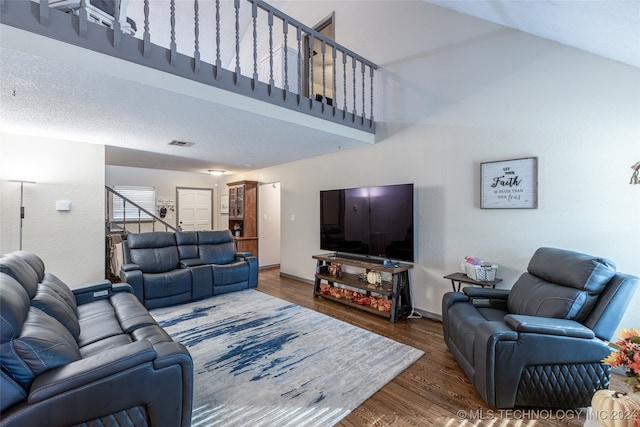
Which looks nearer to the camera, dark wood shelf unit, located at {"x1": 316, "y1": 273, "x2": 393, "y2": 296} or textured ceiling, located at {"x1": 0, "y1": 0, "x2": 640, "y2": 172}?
textured ceiling, located at {"x1": 0, "y1": 0, "x2": 640, "y2": 172}

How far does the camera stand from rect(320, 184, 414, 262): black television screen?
11.6 ft

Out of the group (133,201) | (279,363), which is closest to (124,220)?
(133,201)

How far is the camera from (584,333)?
1801mm

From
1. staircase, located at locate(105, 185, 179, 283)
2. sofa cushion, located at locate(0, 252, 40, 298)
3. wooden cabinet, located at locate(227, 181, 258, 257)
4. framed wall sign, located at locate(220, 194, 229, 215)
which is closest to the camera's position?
sofa cushion, located at locate(0, 252, 40, 298)

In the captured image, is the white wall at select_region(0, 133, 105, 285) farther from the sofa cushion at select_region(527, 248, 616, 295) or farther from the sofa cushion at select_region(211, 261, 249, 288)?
the sofa cushion at select_region(527, 248, 616, 295)

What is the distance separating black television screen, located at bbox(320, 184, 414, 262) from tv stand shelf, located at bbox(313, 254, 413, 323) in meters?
0.19

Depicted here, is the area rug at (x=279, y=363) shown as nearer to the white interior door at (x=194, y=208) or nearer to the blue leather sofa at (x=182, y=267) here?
the blue leather sofa at (x=182, y=267)

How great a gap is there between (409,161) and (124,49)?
10.4ft

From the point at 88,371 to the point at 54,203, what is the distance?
145 inches

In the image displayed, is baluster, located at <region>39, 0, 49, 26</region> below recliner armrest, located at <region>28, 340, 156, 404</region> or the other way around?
the other way around

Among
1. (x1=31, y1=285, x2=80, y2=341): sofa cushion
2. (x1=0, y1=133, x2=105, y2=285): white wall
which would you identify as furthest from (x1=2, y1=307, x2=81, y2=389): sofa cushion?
(x1=0, y1=133, x2=105, y2=285): white wall

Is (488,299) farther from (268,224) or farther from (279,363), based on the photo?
(268,224)

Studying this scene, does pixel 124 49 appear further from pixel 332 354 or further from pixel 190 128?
pixel 332 354

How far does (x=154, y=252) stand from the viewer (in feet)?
14.3
